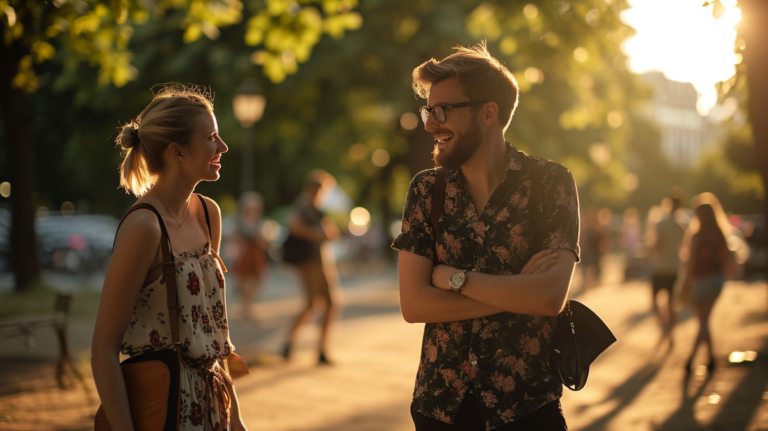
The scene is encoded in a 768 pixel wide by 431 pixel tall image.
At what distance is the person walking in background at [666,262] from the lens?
11.3 metres

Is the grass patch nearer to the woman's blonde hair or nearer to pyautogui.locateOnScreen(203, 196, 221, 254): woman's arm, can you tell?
pyautogui.locateOnScreen(203, 196, 221, 254): woman's arm

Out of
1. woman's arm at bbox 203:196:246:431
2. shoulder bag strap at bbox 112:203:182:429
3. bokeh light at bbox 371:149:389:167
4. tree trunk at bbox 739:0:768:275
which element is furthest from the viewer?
bokeh light at bbox 371:149:389:167

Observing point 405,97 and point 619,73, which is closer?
point 405,97

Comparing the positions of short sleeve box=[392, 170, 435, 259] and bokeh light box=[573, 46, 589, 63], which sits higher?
bokeh light box=[573, 46, 589, 63]

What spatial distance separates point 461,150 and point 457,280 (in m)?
0.42

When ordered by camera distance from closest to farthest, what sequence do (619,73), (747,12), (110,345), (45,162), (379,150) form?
(110,345) < (747,12) < (619,73) < (45,162) < (379,150)

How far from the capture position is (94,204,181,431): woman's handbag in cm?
260

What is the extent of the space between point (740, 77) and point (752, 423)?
135 inches

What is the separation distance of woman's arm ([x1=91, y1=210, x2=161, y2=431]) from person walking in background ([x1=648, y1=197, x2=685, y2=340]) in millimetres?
9760

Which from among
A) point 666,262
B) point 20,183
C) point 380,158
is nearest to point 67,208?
point 380,158

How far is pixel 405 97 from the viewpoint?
776 inches

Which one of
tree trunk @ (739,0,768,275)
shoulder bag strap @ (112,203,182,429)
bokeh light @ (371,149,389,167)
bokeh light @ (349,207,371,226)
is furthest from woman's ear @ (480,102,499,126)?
bokeh light @ (349,207,371,226)

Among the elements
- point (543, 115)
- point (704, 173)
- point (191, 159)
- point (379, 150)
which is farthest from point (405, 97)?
point (704, 173)

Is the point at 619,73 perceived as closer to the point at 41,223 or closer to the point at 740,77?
the point at 740,77
